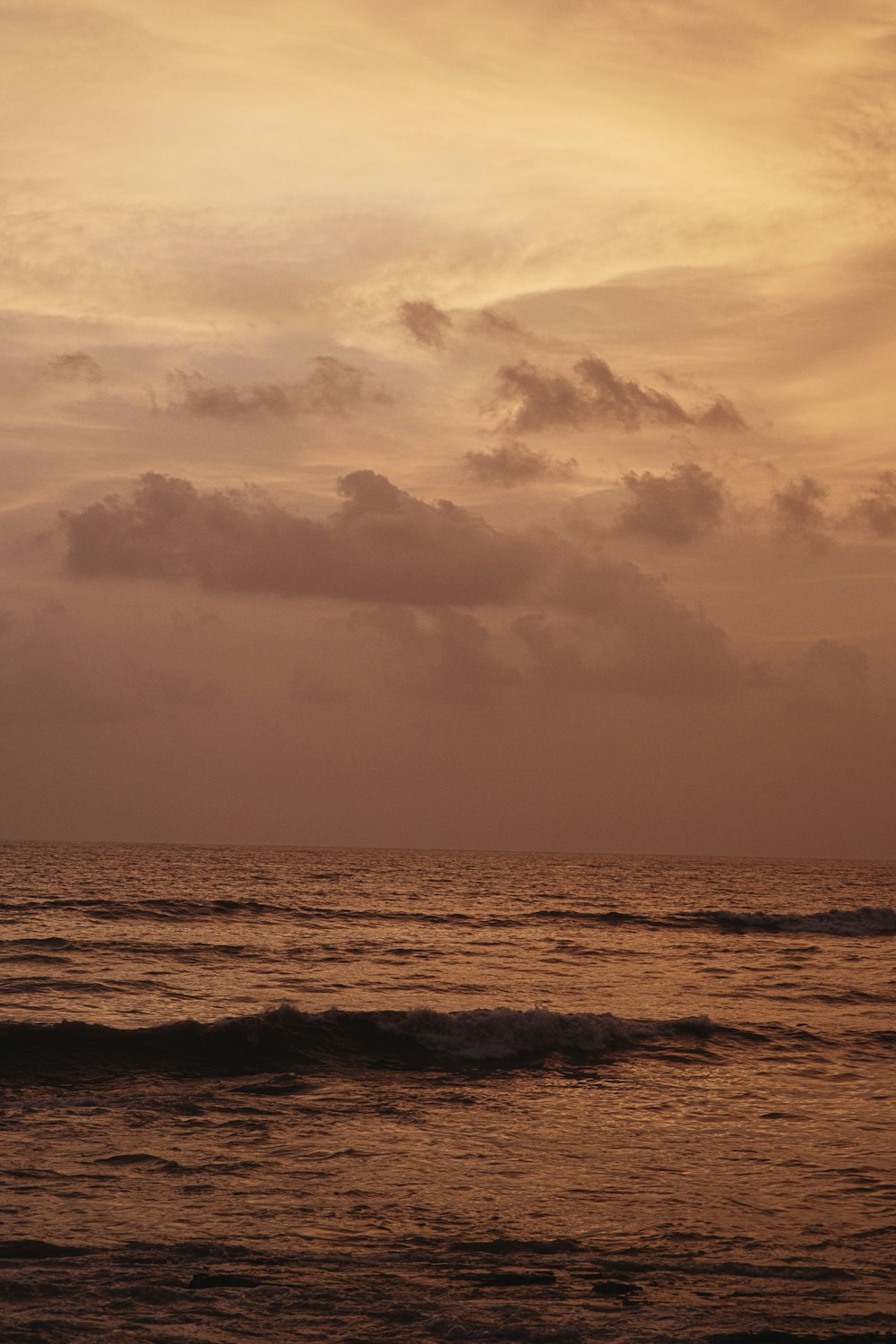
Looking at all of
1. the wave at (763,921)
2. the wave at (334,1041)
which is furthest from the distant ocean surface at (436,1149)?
the wave at (763,921)

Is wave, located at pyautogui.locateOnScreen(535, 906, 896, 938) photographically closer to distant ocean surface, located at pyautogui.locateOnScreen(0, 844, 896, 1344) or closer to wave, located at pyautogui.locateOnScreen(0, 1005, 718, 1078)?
distant ocean surface, located at pyautogui.locateOnScreen(0, 844, 896, 1344)

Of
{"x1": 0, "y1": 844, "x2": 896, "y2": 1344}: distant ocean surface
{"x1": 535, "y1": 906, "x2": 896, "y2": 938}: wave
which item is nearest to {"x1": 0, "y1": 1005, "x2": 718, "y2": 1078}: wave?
{"x1": 0, "y1": 844, "x2": 896, "y2": 1344}: distant ocean surface

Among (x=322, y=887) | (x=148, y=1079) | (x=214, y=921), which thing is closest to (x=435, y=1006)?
(x=148, y=1079)

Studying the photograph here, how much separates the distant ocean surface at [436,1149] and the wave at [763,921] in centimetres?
1988

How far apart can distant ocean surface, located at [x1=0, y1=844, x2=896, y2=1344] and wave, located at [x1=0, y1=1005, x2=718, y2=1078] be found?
8cm

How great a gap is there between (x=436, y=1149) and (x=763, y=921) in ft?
160

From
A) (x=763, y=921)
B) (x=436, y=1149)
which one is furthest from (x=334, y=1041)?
(x=763, y=921)

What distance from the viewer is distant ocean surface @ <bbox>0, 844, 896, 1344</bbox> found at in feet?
32.2

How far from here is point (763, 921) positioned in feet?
199

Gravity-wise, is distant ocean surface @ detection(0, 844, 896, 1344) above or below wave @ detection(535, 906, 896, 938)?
above

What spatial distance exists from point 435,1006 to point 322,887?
5106 cm

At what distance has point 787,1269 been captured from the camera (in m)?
10.9

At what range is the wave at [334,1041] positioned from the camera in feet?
70.0

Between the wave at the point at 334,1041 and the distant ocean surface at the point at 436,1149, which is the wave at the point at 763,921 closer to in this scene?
the distant ocean surface at the point at 436,1149
